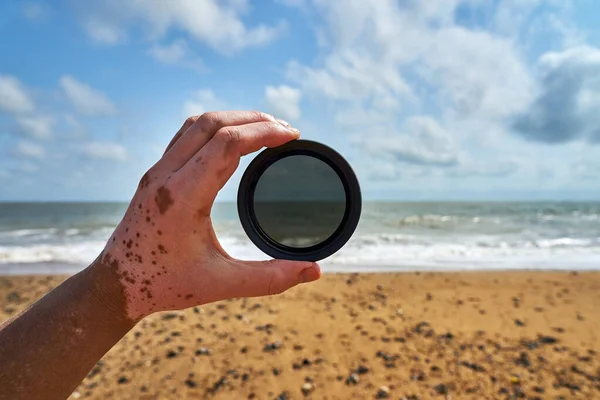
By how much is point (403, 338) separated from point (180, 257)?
14.0 feet

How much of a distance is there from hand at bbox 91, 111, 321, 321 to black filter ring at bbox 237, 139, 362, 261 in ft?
0.82


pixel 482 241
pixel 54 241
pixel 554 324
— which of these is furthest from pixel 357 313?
pixel 54 241

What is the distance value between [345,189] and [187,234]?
80cm

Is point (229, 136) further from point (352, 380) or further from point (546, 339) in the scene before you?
point (546, 339)

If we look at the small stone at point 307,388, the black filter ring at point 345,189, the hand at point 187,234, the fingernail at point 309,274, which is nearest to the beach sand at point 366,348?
the small stone at point 307,388

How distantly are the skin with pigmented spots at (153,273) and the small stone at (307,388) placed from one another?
9.24 ft

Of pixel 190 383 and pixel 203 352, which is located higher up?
pixel 203 352

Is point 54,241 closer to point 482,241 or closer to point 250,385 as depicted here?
point 250,385

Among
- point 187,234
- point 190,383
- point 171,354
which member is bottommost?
point 190,383

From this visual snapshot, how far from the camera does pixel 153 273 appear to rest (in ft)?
4.87

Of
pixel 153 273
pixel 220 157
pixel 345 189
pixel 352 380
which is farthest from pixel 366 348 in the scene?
pixel 220 157

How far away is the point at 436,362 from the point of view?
14.7 ft

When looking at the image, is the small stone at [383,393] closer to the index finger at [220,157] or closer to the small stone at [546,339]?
the small stone at [546,339]

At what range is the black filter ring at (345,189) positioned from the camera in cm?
183
